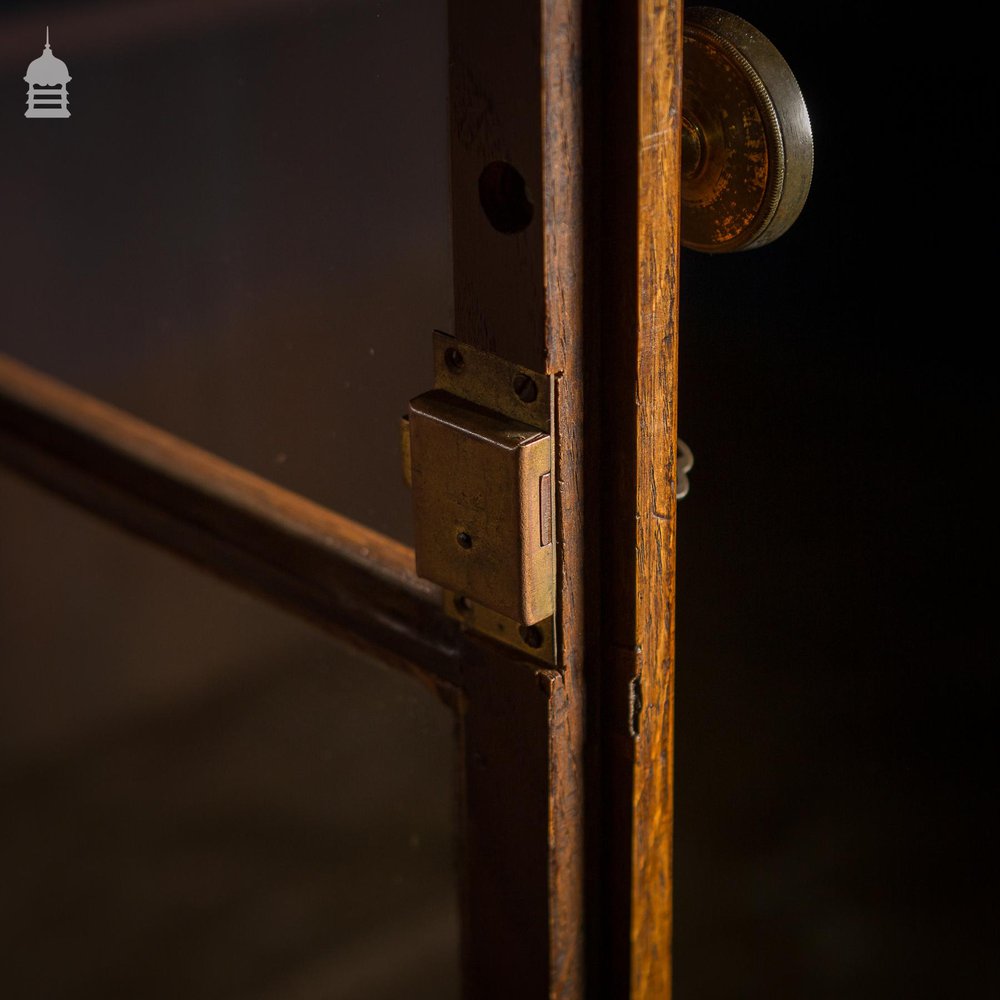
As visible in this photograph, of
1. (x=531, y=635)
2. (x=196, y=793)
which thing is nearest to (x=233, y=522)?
(x=531, y=635)

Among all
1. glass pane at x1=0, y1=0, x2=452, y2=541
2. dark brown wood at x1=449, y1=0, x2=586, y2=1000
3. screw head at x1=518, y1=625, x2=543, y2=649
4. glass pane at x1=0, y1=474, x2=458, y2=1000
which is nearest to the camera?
dark brown wood at x1=449, y1=0, x2=586, y2=1000

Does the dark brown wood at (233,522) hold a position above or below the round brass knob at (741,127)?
below

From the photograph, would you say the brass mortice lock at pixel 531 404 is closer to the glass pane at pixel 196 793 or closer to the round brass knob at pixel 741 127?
the round brass knob at pixel 741 127

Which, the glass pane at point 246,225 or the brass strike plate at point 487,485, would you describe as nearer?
the brass strike plate at point 487,485

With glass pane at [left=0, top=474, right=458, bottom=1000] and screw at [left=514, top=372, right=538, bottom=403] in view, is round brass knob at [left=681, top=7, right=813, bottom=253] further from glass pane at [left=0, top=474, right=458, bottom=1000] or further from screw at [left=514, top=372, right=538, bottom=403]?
glass pane at [left=0, top=474, right=458, bottom=1000]

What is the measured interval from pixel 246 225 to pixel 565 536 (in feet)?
1.72

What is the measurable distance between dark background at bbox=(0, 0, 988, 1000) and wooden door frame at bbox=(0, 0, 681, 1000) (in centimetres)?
10

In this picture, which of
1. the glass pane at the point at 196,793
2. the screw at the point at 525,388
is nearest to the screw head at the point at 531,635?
the screw at the point at 525,388

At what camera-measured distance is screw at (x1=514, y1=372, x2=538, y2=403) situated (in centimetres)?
58

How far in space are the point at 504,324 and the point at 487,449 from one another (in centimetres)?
5

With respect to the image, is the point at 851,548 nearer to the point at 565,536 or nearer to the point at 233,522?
the point at 565,536

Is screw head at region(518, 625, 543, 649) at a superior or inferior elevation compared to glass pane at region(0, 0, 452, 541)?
inferior

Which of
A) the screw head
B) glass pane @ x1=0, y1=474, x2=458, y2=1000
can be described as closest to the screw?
the screw head

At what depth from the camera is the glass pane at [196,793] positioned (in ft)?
3.71
